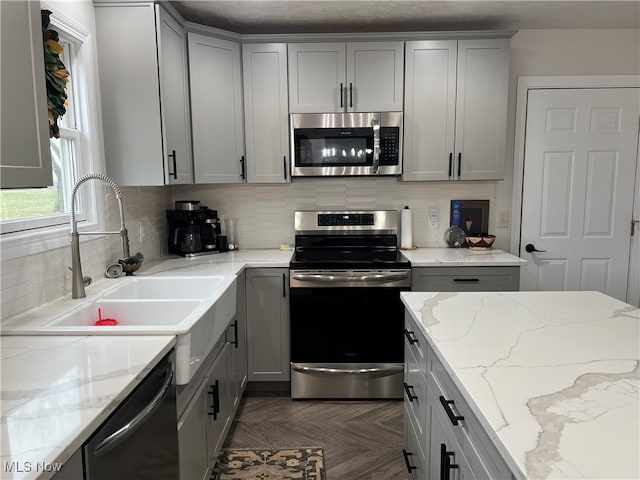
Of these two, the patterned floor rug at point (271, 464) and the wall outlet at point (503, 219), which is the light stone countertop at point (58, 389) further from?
the wall outlet at point (503, 219)

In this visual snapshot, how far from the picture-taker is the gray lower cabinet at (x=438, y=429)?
1.12m

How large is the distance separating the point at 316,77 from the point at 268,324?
1709mm

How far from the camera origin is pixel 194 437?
1832 millimetres

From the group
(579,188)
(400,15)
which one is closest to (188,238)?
(400,15)

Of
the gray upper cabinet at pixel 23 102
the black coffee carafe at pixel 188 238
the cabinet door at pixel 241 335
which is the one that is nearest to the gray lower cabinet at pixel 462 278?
the cabinet door at pixel 241 335

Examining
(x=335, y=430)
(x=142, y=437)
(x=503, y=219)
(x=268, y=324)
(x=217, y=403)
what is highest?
(x=503, y=219)

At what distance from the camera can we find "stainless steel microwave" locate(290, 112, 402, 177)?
10.2 ft

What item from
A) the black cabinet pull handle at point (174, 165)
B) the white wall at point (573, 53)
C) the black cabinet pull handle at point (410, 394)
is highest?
the white wall at point (573, 53)

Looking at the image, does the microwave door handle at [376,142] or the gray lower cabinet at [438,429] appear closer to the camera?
the gray lower cabinet at [438,429]

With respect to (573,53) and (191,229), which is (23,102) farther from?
(573,53)

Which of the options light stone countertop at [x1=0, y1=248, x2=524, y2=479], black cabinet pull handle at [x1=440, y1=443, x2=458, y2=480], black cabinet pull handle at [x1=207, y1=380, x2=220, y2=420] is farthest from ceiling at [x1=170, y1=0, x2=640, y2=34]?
black cabinet pull handle at [x1=440, y1=443, x2=458, y2=480]

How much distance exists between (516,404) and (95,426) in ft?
3.10

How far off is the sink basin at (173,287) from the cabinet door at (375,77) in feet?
5.10

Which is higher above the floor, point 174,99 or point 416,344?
point 174,99
